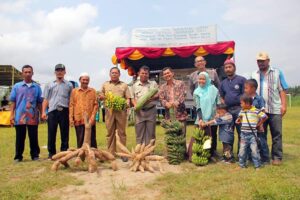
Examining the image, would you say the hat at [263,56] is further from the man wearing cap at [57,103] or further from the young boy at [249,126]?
the man wearing cap at [57,103]

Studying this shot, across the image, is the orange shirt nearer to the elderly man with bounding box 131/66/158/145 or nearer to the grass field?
the elderly man with bounding box 131/66/158/145

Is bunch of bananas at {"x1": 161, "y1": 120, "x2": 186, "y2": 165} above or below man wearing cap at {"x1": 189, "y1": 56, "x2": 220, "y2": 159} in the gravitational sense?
below

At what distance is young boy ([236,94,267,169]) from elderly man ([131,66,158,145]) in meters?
1.64

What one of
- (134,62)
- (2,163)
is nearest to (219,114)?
(2,163)

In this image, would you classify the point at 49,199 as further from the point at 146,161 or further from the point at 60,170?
the point at 146,161

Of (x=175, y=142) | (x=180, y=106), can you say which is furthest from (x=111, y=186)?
(x=180, y=106)

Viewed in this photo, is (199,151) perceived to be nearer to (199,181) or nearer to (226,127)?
(226,127)

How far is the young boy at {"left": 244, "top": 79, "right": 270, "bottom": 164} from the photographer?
5301 mm

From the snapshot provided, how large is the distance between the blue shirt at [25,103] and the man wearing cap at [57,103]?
0.22m

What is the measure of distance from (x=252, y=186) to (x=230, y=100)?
1965 millimetres

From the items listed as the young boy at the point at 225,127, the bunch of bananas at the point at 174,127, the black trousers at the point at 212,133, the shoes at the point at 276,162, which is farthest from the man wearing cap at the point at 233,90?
the bunch of bananas at the point at 174,127

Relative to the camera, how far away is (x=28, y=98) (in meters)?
6.11

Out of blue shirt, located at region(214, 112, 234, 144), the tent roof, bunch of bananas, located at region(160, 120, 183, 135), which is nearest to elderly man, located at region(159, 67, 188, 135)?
bunch of bananas, located at region(160, 120, 183, 135)

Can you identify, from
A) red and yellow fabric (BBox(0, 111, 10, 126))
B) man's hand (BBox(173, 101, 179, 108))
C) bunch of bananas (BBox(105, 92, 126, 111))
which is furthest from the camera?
red and yellow fabric (BBox(0, 111, 10, 126))
